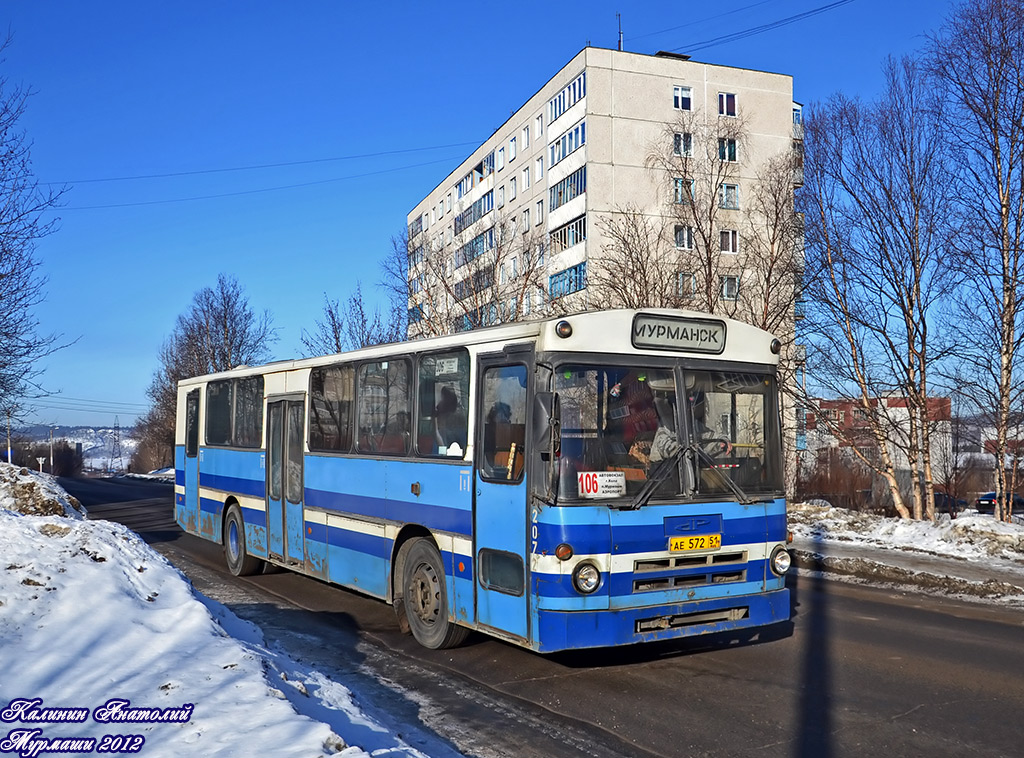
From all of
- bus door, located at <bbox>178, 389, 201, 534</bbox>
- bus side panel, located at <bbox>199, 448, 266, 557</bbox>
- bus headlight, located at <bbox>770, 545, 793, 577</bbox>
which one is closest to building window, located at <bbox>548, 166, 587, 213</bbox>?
bus door, located at <bbox>178, 389, 201, 534</bbox>

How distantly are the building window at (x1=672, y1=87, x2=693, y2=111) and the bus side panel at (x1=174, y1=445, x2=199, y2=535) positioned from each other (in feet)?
136

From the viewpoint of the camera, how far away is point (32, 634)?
6719 millimetres

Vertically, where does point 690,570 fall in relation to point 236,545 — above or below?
above

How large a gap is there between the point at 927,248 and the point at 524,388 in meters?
18.3

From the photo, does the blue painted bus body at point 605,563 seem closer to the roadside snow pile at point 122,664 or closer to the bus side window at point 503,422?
the bus side window at point 503,422

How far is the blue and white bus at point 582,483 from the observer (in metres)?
7.35

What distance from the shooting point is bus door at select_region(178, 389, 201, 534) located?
16.5m

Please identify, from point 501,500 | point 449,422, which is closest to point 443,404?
point 449,422

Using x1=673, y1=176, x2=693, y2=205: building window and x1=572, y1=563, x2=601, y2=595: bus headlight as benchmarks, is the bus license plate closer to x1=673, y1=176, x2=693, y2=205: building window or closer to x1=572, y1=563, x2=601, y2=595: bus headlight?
x1=572, y1=563, x2=601, y2=595: bus headlight

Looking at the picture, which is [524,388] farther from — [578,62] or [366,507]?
[578,62]

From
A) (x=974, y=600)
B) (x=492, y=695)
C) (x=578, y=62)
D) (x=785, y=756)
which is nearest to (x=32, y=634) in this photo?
(x=492, y=695)

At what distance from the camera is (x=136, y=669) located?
6.14 m

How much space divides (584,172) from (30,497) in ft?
128

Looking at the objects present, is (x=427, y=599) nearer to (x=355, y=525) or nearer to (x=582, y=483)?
(x=355, y=525)
